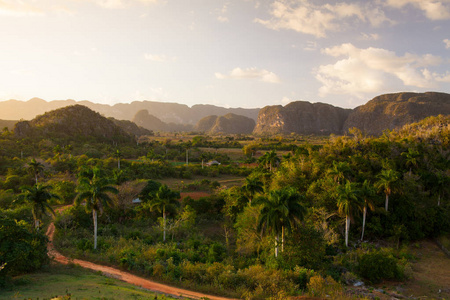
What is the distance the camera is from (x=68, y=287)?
613 inches

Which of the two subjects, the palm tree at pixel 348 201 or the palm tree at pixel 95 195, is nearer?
the palm tree at pixel 95 195

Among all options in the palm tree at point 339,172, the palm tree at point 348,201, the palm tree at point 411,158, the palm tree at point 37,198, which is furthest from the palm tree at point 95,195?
the palm tree at point 411,158

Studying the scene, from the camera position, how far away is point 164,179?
A: 61.8 meters

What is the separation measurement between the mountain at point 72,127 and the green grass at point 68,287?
3452 inches

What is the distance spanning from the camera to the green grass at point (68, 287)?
550 inches

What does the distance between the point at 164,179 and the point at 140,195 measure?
21.1 meters

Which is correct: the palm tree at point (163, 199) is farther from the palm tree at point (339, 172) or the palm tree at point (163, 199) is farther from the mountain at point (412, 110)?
the mountain at point (412, 110)

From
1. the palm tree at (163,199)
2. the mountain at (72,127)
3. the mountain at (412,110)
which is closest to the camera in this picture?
the palm tree at (163,199)

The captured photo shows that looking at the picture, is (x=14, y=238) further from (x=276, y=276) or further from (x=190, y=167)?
(x=190, y=167)

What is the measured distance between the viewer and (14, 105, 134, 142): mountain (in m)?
90.4

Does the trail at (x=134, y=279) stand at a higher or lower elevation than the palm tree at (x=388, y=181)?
lower

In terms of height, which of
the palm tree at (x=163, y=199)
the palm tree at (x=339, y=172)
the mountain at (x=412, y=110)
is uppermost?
the mountain at (x=412, y=110)

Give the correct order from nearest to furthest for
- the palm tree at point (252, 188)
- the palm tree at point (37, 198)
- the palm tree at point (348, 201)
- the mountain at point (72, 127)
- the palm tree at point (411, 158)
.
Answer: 1. the palm tree at point (37, 198)
2. the palm tree at point (348, 201)
3. the palm tree at point (252, 188)
4. the palm tree at point (411, 158)
5. the mountain at point (72, 127)

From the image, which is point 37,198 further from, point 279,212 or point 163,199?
point 279,212
